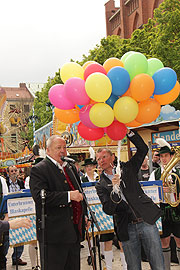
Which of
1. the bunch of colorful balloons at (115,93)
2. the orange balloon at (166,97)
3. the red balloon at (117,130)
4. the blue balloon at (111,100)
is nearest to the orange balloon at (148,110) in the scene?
the bunch of colorful balloons at (115,93)

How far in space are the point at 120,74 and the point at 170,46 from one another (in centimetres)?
1322

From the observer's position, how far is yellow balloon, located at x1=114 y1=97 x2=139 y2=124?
4262 millimetres

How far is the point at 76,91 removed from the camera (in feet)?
14.4

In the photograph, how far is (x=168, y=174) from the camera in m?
5.25

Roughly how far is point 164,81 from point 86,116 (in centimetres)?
113

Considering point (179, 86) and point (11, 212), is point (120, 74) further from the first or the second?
point (11, 212)

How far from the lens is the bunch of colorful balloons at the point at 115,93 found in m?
4.28

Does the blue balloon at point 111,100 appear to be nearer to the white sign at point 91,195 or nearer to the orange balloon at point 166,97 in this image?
the orange balloon at point 166,97

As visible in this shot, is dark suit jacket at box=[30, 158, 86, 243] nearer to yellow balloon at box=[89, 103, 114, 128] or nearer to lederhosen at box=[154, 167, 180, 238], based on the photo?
yellow balloon at box=[89, 103, 114, 128]

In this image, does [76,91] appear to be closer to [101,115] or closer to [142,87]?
[101,115]

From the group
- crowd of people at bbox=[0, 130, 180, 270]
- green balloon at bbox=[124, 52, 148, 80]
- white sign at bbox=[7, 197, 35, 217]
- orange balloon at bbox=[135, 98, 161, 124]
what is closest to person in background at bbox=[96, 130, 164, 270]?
crowd of people at bbox=[0, 130, 180, 270]

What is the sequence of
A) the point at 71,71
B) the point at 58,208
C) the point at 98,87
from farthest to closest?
the point at 71,71, the point at 98,87, the point at 58,208

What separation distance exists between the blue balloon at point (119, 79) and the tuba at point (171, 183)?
54.3 inches

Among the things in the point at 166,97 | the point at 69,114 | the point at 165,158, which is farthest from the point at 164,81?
the point at 165,158
